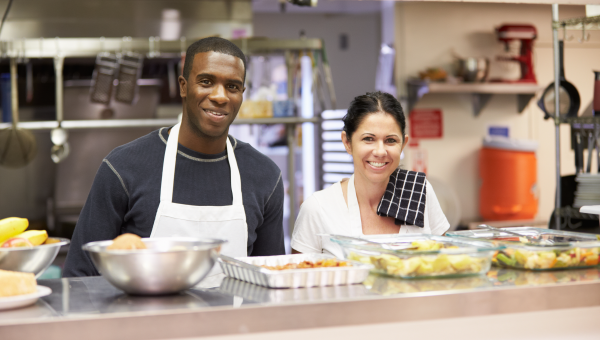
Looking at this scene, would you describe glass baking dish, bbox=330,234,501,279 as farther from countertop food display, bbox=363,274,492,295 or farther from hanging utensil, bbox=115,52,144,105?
hanging utensil, bbox=115,52,144,105

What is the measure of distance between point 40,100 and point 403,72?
9.64ft

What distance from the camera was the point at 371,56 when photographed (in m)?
6.39

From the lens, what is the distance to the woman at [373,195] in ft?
7.61

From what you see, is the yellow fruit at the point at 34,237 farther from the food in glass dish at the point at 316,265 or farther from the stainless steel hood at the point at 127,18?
the stainless steel hood at the point at 127,18

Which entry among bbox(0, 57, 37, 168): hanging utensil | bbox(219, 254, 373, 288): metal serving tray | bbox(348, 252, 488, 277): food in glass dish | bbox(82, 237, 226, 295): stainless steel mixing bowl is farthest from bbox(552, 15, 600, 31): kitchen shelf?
bbox(0, 57, 37, 168): hanging utensil

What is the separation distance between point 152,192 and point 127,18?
298 cm

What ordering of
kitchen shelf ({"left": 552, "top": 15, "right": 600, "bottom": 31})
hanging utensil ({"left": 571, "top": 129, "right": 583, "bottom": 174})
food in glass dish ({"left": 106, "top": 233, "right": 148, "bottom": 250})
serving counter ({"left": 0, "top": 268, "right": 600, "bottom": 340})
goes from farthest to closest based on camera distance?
hanging utensil ({"left": 571, "top": 129, "right": 583, "bottom": 174})
kitchen shelf ({"left": 552, "top": 15, "right": 600, "bottom": 31})
food in glass dish ({"left": 106, "top": 233, "right": 148, "bottom": 250})
serving counter ({"left": 0, "top": 268, "right": 600, "bottom": 340})

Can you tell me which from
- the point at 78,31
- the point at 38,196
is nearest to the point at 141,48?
the point at 78,31

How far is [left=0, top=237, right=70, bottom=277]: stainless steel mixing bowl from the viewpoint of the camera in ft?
4.50

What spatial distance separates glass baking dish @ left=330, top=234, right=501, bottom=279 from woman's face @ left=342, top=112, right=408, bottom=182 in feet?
2.39

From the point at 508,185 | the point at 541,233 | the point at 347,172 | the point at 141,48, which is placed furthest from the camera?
the point at 347,172

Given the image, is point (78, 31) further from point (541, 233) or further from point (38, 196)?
point (541, 233)

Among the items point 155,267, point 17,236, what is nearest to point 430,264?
point 155,267

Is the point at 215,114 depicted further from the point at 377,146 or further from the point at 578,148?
the point at 578,148
